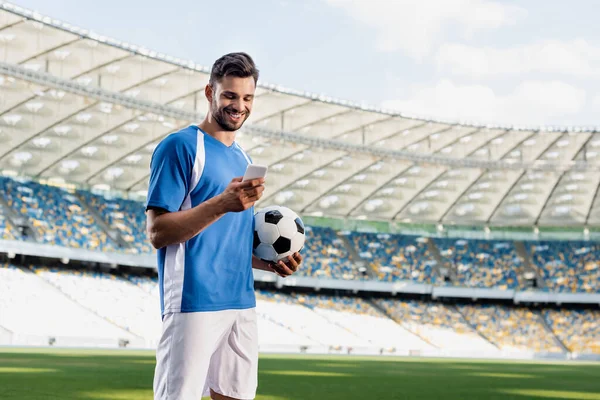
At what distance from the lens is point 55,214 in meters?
44.7

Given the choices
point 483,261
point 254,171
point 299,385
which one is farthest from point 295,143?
point 254,171

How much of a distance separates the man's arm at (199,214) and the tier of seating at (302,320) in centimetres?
3109

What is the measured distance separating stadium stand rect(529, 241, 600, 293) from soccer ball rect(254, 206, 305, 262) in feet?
172

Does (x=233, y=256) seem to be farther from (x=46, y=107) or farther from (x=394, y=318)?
(x=394, y=318)

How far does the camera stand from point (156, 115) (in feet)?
125

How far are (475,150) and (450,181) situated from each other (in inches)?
183

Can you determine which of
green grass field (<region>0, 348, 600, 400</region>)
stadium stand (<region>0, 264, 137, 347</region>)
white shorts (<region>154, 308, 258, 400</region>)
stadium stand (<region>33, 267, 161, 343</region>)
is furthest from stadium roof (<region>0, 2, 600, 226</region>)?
white shorts (<region>154, 308, 258, 400</region>)

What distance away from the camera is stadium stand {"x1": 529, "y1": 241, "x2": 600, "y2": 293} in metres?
53.6

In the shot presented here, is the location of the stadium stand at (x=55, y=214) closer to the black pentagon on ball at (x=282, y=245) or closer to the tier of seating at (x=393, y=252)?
the tier of seating at (x=393, y=252)

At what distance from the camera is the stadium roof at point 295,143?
33406 mm

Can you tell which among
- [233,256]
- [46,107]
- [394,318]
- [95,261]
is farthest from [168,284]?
[394,318]

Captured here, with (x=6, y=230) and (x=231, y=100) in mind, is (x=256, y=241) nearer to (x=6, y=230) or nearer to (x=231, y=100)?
(x=231, y=100)

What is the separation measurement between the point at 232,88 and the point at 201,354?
1.26 metres

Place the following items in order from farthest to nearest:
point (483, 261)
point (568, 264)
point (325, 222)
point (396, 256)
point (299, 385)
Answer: point (325, 222)
point (483, 261)
point (396, 256)
point (568, 264)
point (299, 385)
